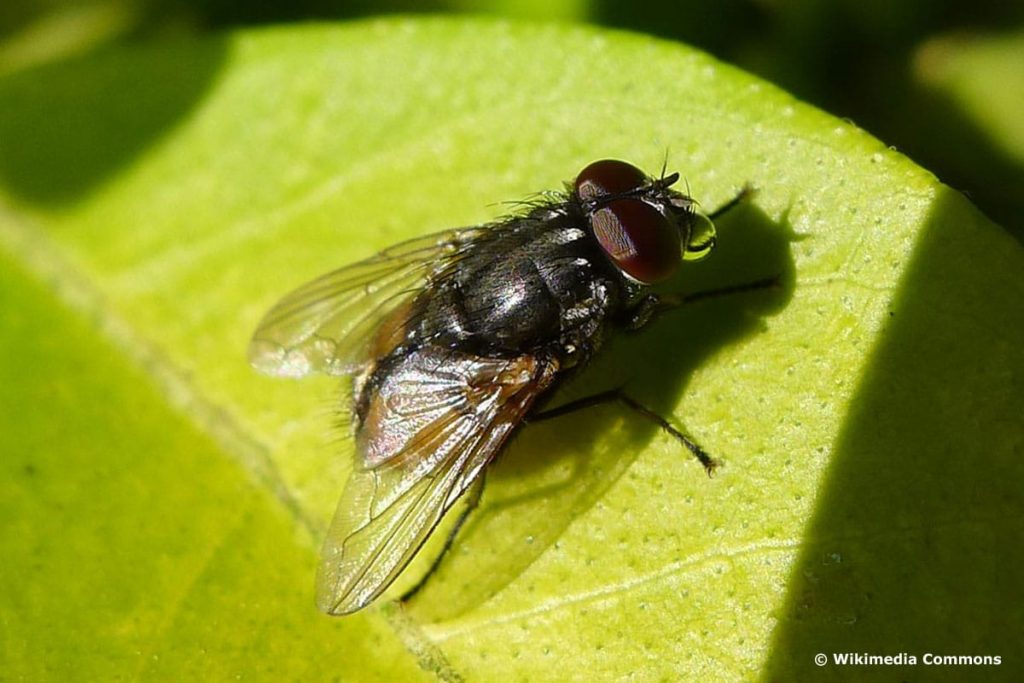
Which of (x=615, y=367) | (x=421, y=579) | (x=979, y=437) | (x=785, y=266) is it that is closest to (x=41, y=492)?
(x=421, y=579)

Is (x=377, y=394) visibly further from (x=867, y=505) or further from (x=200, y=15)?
(x=200, y=15)

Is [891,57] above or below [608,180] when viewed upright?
below

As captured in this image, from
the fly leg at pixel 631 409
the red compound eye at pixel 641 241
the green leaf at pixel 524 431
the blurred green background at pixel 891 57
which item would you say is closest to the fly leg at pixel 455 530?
the green leaf at pixel 524 431

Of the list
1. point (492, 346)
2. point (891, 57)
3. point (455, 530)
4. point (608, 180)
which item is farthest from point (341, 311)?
point (891, 57)

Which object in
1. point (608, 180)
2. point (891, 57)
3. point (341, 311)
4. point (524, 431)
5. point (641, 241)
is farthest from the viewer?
point (891, 57)

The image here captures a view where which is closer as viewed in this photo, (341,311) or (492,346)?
(492,346)

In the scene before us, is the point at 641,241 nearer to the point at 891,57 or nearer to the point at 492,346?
the point at 492,346

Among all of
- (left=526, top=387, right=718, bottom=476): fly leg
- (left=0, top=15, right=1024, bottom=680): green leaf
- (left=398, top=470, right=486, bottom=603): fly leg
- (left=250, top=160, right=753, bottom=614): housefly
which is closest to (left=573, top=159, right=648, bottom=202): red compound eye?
(left=250, top=160, right=753, bottom=614): housefly

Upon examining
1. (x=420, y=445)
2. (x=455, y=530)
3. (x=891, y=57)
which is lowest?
(x=891, y=57)
